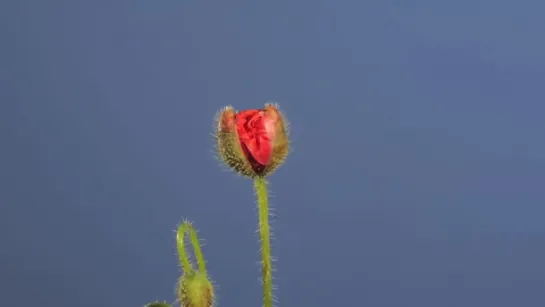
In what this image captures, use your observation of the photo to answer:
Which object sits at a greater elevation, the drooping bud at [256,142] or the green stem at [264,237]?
the drooping bud at [256,142]

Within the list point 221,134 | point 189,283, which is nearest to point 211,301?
point 189,283

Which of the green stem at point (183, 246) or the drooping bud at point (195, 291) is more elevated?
the green stem at point (183, 246)

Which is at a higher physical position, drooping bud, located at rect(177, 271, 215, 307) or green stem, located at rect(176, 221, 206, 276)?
green stem, located at rect(176, 221, 206, 276)

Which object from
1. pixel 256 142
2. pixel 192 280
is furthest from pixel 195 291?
pixel 256 142

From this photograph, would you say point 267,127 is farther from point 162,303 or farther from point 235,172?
point 162,303
